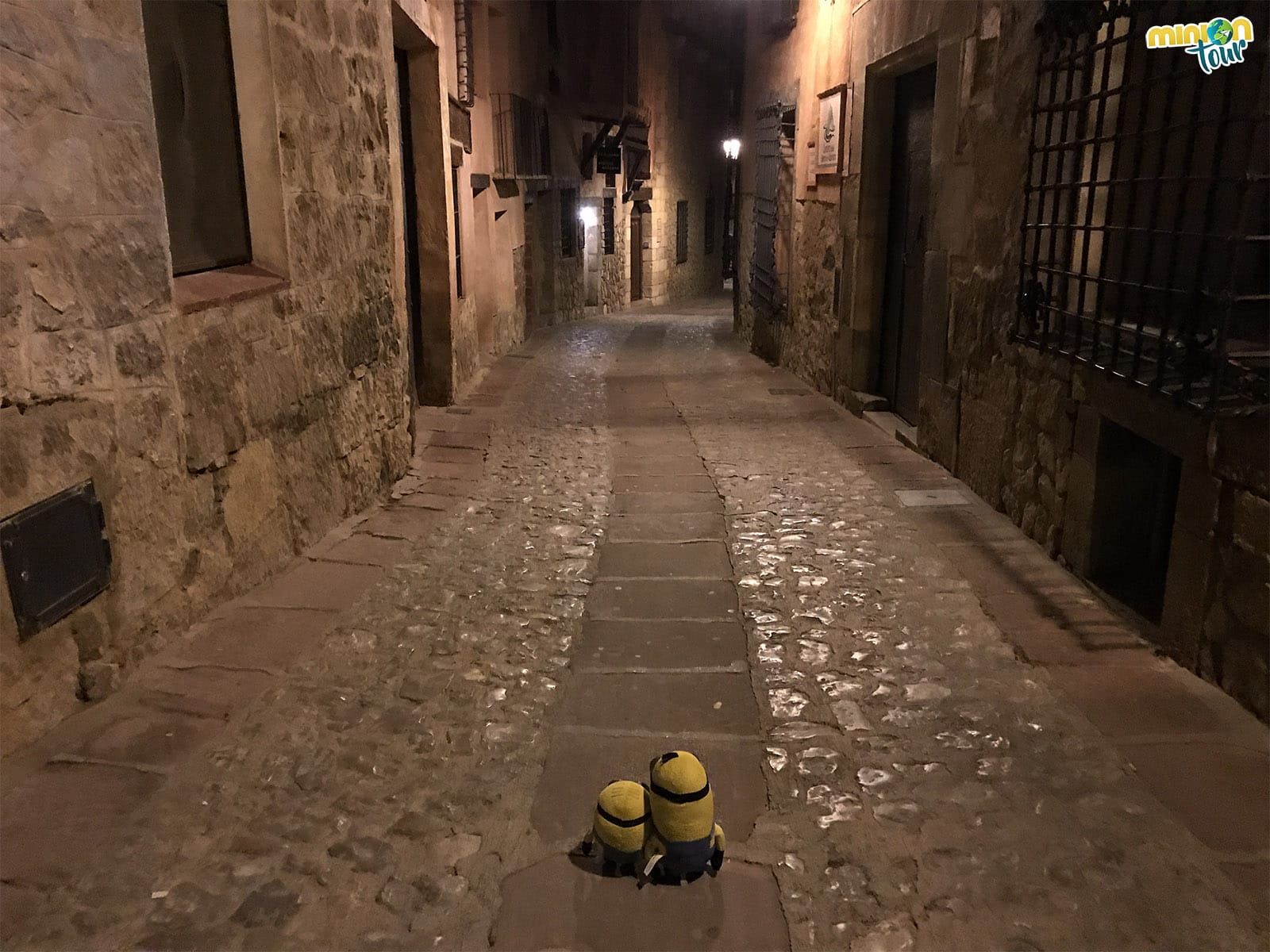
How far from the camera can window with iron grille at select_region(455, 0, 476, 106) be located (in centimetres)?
775

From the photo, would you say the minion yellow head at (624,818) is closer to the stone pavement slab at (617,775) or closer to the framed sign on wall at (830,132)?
the stone pavement slab at (617,775)

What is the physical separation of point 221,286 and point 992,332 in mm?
3169

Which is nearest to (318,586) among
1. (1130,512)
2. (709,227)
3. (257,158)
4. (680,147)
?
(257,158)

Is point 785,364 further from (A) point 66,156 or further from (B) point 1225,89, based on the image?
(A) point 66,156

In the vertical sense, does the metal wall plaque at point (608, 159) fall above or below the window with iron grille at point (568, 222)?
above

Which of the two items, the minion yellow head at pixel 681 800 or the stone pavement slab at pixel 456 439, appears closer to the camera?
the minion yellow head at pixel 681 800

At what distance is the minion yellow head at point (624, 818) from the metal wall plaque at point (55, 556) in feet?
4.85

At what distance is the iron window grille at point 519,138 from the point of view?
991cm

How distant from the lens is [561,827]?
2.14 metres

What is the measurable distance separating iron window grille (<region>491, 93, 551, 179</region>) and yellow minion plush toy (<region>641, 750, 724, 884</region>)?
29.0 feet

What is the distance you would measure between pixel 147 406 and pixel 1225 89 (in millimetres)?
3091

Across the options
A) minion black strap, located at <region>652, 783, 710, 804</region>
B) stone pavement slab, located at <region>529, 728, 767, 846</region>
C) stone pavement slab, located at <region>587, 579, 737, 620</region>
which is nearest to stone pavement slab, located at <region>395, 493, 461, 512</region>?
stone pavement slab, located at <region>587, 579, 737, 620</region>

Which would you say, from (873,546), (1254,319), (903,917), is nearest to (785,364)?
(873,546)

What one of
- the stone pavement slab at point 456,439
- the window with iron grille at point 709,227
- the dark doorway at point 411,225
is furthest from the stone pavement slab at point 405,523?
the window with iron grille at point 709,227
